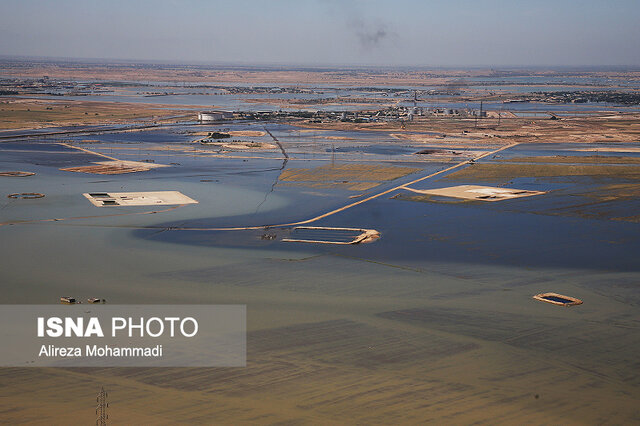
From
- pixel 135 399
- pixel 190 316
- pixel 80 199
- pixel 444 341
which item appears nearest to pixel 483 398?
pixel 444 341

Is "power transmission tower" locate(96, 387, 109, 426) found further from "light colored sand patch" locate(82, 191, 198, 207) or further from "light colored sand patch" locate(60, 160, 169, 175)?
"light colored sand patch" locate(60, 160, 169, 175)

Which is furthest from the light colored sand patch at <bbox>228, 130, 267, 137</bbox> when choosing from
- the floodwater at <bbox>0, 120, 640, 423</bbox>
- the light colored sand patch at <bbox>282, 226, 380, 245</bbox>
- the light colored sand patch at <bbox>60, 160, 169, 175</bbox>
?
the light colored sand patch at <bbox>282, 226, 380, 245</bbox>

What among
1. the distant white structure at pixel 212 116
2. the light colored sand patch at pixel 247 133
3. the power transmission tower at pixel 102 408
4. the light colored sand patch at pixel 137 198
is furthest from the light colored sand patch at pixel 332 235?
the distant white structure at pixel 212 116

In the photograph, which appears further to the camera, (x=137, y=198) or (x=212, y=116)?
(x=212, y=116)

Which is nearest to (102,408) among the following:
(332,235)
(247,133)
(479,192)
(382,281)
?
(382,281)

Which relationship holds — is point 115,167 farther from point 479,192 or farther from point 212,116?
point 212,116

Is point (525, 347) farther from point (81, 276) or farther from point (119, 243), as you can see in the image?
point (119, 243)
